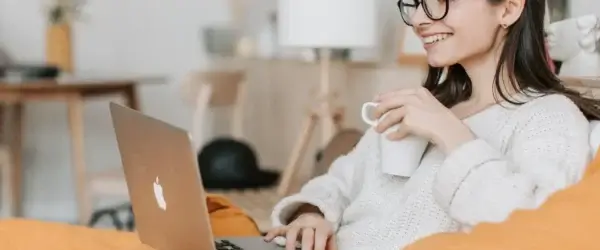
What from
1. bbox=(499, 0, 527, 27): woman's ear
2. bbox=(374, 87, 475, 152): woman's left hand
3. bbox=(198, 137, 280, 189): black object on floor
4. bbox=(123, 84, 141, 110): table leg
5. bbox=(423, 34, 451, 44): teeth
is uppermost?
bbox=(499, 0, 527, 27): woman's ear

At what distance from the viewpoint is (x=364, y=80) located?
11.1 ft

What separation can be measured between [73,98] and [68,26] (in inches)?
20.3

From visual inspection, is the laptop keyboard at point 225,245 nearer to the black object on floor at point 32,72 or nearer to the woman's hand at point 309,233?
the woman's hand at point 309,233

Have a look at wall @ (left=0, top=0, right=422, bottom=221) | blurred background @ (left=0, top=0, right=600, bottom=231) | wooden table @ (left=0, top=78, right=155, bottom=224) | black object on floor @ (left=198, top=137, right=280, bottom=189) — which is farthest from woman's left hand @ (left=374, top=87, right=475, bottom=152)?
wall @ (left=0, top=0, right=422, bottom=221)

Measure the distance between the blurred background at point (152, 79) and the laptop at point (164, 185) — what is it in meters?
1.71

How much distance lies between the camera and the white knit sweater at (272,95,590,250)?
116 centimetres

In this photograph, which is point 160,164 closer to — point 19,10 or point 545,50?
Answer: point 545,50

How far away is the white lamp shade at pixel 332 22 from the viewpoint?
2768 millimetres

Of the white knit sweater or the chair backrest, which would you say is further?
the chair backrest

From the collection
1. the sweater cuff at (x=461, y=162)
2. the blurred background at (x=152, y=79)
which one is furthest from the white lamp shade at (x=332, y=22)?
the sweater cuff at (x=461, y=162)

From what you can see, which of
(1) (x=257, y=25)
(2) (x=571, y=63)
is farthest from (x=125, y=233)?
(1) (x=257, y=25)

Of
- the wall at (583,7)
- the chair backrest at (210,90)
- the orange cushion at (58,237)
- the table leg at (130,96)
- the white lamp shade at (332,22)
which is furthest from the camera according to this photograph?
the table leg at (130,96)

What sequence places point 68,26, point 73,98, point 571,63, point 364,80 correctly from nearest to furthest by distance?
point 571,63, point 364,80, point 73,98, point 68,26

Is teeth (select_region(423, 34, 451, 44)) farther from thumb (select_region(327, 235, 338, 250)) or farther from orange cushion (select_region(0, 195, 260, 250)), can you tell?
orange cushion (select_region(0, 195, 260, 250))
